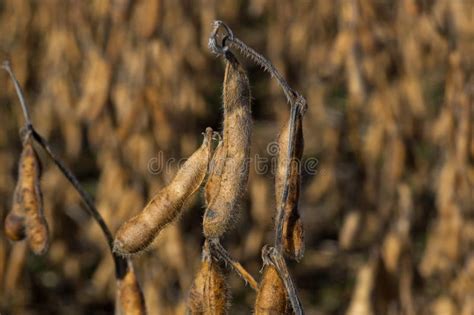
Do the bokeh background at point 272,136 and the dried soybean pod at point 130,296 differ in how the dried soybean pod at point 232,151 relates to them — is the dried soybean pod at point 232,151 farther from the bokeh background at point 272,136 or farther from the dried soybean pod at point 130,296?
the bokeh background at point 272,136

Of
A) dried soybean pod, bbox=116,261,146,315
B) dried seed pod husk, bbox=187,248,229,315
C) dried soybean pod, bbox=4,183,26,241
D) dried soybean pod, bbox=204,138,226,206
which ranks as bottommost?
dried soybean pod, bbox=116,261,146,315

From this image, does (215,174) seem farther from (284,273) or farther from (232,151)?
(284,273)

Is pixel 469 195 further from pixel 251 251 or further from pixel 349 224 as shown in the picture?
pixel 251 251

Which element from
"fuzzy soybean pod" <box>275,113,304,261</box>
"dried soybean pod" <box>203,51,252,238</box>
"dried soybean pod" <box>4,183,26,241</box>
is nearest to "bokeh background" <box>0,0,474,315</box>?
"dried soybean pod" <box>4,183,26,241</box>

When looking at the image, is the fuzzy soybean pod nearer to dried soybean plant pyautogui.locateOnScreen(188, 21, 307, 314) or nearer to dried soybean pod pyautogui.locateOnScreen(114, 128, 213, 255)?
dried soybean plant pyautogui.locateOnScreen(188, 21, 307, 314)

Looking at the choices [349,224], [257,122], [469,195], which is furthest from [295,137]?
[257,122]

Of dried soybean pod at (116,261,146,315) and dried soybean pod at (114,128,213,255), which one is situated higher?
dried soybean pod at (114,128,213,255)

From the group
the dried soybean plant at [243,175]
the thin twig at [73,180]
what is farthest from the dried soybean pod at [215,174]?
the thin twig at [73,180]
